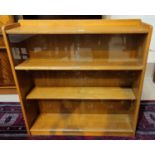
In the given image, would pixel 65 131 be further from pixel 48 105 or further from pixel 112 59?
pixel 112 59

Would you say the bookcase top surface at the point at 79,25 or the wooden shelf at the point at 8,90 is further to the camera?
the wooden shelf at the point at 8,90

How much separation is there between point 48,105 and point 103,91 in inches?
24.0

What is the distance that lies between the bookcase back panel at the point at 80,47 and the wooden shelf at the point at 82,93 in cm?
30

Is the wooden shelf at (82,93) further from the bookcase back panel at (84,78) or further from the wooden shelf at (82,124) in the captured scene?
the wooden shelf at (82,124)

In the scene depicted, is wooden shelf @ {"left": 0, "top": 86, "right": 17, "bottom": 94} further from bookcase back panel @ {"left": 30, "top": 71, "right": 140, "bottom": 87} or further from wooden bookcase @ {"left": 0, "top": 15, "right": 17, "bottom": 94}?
bookcase back panel @ {"left": 30, "top": 71, "right": 140, "bottom": 87}

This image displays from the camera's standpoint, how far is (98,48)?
1390mm

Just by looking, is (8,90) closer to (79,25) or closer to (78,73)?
(78,73)

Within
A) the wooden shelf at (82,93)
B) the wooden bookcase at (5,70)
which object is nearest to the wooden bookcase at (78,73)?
the wooden shelf at (82,93)

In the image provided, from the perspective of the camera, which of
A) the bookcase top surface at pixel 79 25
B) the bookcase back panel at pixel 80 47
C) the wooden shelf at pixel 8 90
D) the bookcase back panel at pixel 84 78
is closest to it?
the bookcase top surface at pixel 79 25

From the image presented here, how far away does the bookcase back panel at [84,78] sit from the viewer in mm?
1514

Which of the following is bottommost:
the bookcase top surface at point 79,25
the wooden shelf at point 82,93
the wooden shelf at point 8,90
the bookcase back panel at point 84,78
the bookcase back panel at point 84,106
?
the wooden shelf at point 8,90

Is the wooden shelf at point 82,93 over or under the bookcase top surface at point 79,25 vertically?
under

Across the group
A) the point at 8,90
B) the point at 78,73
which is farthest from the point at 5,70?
the point at 78,73

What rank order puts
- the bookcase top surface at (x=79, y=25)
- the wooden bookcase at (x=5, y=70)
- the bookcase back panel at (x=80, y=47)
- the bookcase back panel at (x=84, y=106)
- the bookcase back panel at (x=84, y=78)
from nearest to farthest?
1. the bookcase top surface at (x=79, y=25)
2. the bookcase back panel at (x=80, y=47)
3. the bookcase back panel at (x=84, y=78)
4. the bookcase back panel at (x=84, y=106)
5. the wooden bookcase at (x=5, y=70)
